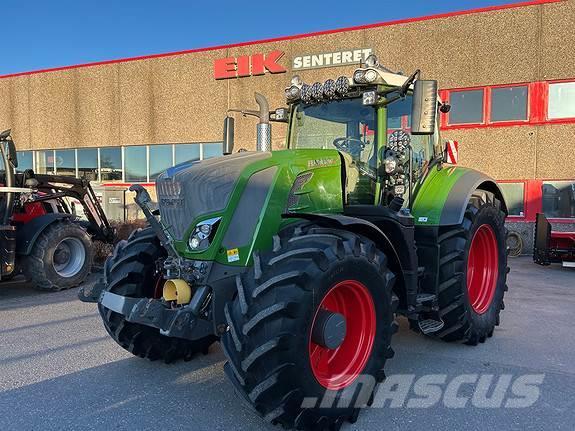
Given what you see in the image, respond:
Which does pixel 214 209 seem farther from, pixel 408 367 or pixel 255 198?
pixel 408 367

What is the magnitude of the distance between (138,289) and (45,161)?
16.3 m

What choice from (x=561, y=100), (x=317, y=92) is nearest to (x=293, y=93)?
(x=317, y=92)

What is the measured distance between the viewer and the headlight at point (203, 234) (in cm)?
311

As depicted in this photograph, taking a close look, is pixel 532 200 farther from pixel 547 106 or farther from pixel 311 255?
pixel 311 255

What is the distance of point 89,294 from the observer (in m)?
3.57

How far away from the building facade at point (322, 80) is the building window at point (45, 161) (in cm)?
5

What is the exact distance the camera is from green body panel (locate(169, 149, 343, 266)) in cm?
307

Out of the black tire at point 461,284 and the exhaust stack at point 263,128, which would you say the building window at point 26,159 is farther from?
the black tire at point 461,284

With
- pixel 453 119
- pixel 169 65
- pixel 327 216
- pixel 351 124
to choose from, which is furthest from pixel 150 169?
pixel 327 216

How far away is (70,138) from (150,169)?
3638 millimetres

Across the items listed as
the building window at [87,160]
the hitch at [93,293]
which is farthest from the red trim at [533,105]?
the building window at [87,160]

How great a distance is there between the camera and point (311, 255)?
2.80 meters

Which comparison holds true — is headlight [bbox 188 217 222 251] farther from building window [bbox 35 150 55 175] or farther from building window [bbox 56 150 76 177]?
building window [bbox 35 150 55 175]

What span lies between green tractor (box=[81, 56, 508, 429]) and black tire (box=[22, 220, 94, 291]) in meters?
3.83
